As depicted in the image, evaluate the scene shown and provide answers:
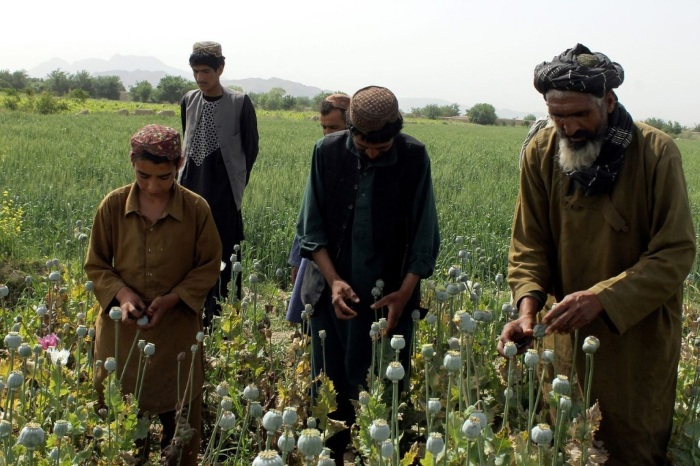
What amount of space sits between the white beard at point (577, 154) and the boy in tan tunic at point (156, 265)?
1330 mm

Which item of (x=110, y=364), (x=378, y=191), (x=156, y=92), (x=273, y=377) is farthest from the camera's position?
(x=156, y=92)

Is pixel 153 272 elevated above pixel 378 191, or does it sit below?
below

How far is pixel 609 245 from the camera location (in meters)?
2.39

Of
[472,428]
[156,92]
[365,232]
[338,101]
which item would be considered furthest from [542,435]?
[156,92]

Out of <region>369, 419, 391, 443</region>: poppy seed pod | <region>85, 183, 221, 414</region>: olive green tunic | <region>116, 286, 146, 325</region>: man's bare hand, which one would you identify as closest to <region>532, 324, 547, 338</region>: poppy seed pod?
<region>369, 419, 391, 443</region>: poppy seed pod

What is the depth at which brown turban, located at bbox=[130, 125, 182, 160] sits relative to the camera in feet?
8.75

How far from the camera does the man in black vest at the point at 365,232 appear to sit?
2822 millimetres

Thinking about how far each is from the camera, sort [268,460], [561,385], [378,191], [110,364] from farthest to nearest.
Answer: [378,191]
[110,364]
[561,385]
[268,460]

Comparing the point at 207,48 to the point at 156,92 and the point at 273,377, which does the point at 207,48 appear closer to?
the point at 273,377

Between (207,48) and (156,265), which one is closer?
(156,265)

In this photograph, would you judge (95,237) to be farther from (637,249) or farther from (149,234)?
(637,249)

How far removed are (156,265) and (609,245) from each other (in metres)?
1.61

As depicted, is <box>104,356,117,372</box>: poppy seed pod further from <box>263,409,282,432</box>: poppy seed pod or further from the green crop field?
<box>263,409,282,432</box>: poppy seed pod

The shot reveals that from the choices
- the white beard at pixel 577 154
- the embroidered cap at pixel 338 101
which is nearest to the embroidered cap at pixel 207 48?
the embroidered cap at pixel 338 101
